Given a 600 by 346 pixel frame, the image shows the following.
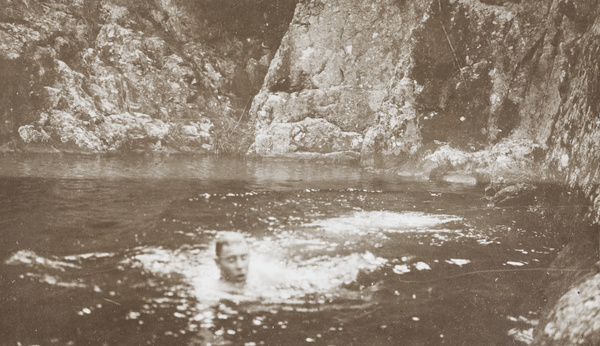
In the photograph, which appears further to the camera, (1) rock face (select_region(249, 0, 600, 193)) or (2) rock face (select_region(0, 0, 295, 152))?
(2) rock face (select_region(0, 0, 295, 152))

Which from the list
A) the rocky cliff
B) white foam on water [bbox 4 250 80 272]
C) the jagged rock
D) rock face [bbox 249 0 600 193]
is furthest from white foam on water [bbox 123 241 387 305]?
rock face [bbox 249 0 600 193]

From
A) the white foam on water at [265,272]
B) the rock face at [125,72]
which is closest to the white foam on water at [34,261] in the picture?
the white foam on water at [265,272]

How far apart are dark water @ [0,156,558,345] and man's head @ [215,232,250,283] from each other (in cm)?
7

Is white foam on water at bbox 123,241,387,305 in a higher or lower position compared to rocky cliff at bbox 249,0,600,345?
lower

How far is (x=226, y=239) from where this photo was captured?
2.89 meters

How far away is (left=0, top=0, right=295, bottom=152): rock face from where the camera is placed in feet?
12.3

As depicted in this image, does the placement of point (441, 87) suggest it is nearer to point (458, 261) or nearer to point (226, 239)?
point (458, 261)

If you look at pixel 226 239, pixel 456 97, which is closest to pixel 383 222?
pixel 226 239

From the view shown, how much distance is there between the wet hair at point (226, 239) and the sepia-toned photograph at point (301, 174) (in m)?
0.01

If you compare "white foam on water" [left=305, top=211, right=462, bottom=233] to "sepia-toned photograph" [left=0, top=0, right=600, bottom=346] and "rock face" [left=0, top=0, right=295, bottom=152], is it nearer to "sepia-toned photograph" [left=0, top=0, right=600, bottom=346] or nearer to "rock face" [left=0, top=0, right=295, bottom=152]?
"sepia-toned photograph" [left=0, top=0, right=600, bottom=346]

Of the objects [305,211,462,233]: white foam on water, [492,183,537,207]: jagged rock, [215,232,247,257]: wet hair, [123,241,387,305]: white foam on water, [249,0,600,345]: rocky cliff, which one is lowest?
[123,241,387,305]: white foam on water

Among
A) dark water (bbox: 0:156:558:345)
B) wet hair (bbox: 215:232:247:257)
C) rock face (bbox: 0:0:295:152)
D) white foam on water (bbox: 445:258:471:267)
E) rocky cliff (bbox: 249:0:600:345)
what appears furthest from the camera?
rock face (bbox: 0:0:295:152)

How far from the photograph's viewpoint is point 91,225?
2969 mm

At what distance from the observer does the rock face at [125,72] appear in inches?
148
